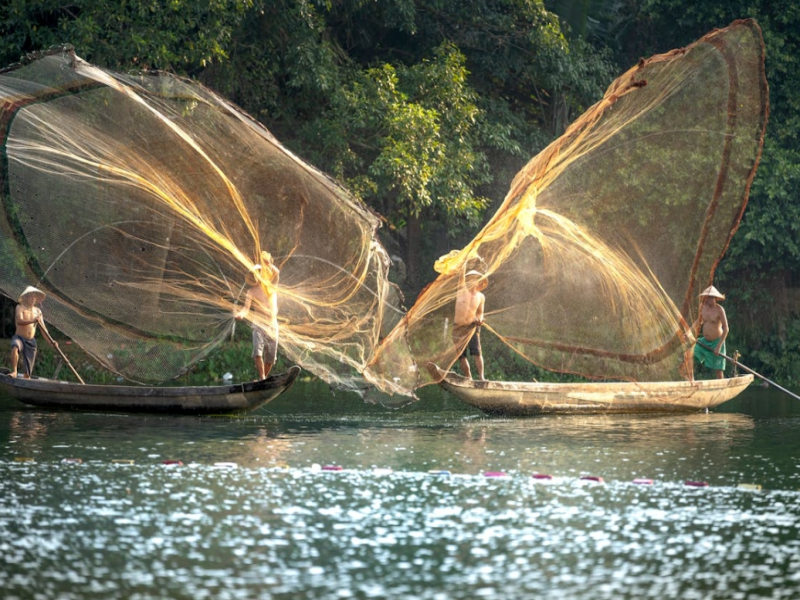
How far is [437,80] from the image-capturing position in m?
23.6

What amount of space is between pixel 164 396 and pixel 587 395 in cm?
513

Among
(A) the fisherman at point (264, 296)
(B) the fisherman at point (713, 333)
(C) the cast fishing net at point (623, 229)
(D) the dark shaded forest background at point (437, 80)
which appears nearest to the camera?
(A) the fisherman at point (264, 296)

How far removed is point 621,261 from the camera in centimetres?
1571

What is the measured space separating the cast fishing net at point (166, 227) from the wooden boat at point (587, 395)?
1.38m

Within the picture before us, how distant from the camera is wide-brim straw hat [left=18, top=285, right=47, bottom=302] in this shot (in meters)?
15.0

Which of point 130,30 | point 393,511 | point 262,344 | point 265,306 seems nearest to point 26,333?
point 262,344

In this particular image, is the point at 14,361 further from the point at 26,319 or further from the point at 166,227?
the point at 166,227

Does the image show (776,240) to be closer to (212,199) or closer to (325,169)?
(325,169)

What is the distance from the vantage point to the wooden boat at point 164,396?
588 inches

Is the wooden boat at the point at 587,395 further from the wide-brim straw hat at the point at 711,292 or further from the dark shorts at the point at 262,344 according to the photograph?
the dark shorts at the point at 262,344

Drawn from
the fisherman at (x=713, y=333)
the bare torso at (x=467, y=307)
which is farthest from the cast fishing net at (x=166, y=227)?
the fisherman at (x=713, y=333)

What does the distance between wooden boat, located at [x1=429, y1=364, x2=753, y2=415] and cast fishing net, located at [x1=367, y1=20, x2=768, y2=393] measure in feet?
0.79

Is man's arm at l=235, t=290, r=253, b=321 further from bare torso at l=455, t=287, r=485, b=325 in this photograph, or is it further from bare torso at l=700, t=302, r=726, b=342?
bare torso at l=700, t=302, r=726, b=342

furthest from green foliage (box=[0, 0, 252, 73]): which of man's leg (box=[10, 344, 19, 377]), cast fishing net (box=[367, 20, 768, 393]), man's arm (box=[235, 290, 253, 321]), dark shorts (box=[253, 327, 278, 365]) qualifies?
cast fishing net (box=[367, 20, 768, 393])
